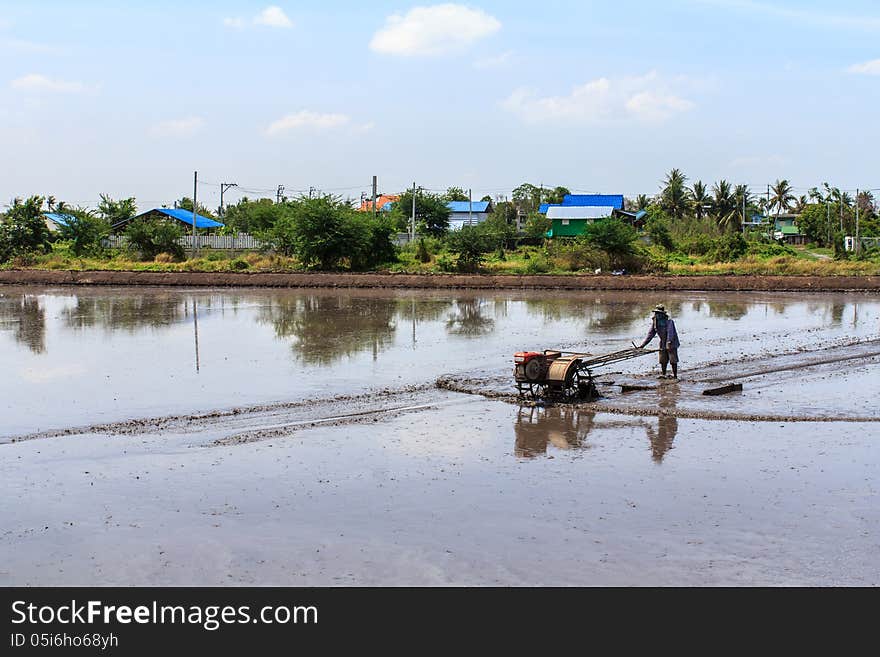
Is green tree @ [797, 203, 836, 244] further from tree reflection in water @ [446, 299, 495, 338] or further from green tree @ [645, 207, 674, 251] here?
tree reflection in water @ [446, 299, 495, 338]

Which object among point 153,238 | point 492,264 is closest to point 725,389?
point 492,264

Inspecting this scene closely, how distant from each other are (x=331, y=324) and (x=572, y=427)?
16.3 m

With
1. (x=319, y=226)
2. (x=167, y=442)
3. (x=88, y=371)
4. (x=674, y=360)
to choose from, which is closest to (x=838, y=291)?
(x=319, y=226)

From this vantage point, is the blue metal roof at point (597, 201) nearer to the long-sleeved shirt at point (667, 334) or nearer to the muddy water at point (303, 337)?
the muddy water at point (303, 337)

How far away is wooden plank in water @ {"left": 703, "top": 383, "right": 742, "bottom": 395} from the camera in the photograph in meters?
16.4

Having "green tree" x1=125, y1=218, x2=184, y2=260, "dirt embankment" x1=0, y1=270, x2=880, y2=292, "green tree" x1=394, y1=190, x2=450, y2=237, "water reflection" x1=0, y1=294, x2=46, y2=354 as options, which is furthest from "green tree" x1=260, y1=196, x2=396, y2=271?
"green tree" x1=394, y1=190, x2=450, y2=237

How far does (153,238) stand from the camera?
206ft

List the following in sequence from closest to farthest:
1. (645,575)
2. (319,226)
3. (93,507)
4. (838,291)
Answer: (645,575) → (93,507) → (838,291) → (319,226)

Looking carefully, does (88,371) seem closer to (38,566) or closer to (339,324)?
(339,324)

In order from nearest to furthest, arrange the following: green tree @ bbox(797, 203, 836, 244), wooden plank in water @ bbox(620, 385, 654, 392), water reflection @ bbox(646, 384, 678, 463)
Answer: water reflection @ bbox(646, 384, 678, 463), wooden plank in water @ bbox(620, 385, 654, 392), green tree @ bbox(797, 203, 836, 244)

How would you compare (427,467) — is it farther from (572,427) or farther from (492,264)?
(492,264)

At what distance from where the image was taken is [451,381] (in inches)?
711

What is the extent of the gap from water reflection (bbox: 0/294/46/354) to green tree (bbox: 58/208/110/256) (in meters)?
22.8

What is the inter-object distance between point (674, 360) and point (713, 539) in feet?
28.8
